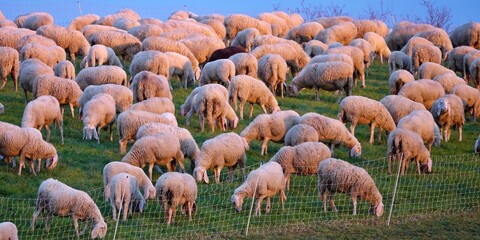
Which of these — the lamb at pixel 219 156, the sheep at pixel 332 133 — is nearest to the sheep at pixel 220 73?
the sheep at pixel 332 133

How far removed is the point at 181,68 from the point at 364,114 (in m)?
6.63

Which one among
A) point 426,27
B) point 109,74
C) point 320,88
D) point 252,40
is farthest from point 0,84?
point 426,27

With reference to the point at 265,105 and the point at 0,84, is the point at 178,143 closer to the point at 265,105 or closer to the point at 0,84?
the point at 265,105

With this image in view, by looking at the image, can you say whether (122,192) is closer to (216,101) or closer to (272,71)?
(216,101)

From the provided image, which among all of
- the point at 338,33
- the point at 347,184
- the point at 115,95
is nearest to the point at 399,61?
the point at 338,33

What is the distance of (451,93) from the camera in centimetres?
2350

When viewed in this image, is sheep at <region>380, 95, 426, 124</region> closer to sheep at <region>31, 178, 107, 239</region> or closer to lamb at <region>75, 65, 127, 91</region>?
lamb at <region>75, 65, 127, 91</region>

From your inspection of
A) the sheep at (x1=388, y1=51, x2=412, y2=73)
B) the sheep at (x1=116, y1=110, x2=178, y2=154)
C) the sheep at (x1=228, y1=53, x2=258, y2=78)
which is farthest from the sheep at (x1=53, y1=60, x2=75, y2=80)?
the sheep at (x1=388, y1=51, x2=412, y2=73)

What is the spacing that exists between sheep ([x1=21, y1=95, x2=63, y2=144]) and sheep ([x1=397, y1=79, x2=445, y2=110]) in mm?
9013

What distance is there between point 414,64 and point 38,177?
1515 cm

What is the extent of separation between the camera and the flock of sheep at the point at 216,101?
48.8ft

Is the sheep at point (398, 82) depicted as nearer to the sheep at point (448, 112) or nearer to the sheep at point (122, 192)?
the sheep at point (448, 112)

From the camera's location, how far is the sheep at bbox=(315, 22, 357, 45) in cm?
3319

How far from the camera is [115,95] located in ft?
67.6
